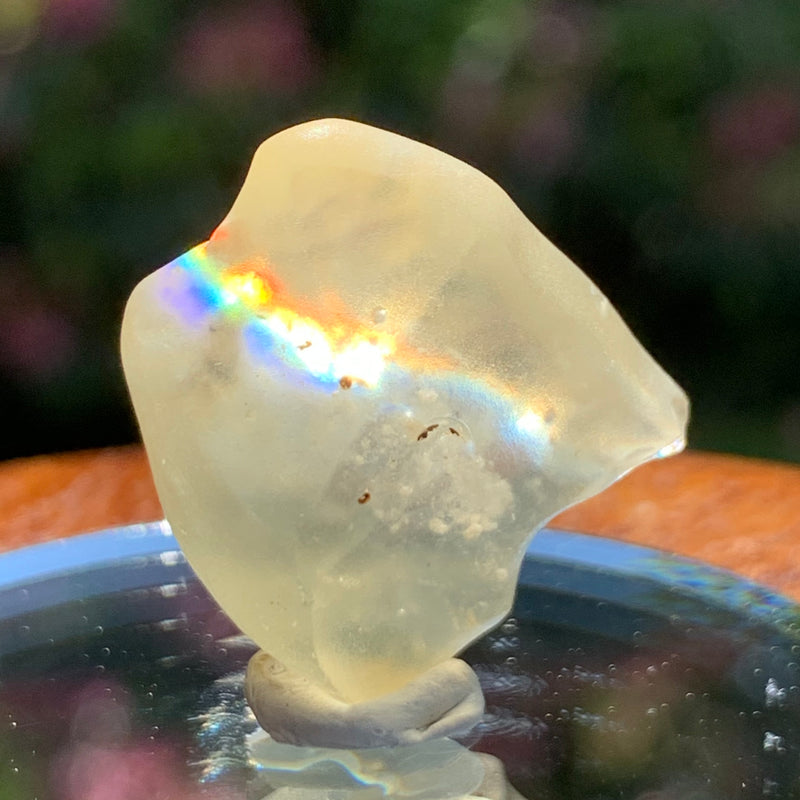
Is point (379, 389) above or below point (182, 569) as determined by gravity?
above

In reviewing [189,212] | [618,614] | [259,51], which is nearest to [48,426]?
[189,212]

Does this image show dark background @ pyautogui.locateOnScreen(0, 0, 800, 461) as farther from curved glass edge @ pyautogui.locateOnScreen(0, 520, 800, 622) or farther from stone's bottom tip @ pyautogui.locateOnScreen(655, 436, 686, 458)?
stone's bottom tip @ pyautogui.locateOnScreen(655, 436, 686, 458)

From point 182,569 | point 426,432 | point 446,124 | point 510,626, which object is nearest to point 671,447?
point 426,432

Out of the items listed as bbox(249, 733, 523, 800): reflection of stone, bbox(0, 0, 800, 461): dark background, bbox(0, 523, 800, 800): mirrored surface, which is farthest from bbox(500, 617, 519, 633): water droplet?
bbox(0, 0, 800, 461): dark background

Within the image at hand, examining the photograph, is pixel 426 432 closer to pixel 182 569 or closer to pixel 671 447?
pixel 671 447

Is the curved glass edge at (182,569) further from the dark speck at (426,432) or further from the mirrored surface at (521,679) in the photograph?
the dark speck at (426,432)

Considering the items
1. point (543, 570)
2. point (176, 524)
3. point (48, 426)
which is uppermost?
point (176, 524)

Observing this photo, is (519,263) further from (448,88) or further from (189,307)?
(448,88)
